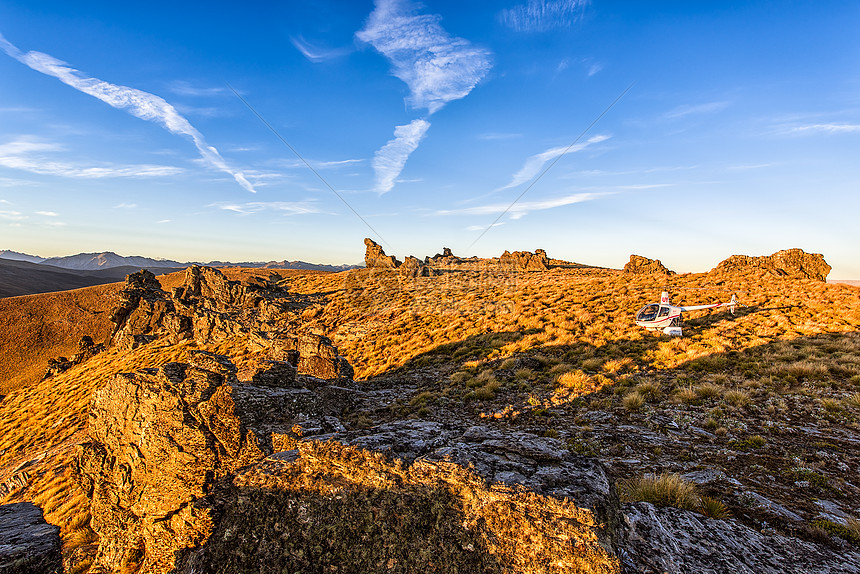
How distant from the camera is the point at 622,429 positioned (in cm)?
908

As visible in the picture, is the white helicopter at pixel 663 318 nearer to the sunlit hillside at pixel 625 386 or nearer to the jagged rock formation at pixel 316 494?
the sunlit hillside at pixel 625 386

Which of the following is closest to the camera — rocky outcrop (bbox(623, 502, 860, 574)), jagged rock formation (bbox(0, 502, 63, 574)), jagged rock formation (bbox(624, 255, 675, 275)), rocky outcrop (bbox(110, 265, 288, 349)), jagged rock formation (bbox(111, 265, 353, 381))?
rocky outcrop (bbox(623, 502, 860, 574))

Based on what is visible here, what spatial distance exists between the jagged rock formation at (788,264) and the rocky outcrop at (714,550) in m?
44.2

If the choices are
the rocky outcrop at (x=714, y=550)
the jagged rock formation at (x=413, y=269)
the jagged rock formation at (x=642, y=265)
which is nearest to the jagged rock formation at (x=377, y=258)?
the jagged rock formation at (x=413, y=269)

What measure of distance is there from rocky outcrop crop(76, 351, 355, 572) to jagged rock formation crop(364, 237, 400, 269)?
61.1 metres

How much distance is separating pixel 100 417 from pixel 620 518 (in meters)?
10.7

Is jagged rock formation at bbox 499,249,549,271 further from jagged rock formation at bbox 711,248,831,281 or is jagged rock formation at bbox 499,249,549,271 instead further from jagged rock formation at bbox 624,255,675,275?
jagged rock formation at bbox 711,248,831,281

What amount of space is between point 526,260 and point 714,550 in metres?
76.4

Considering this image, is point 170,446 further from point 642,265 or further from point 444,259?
point 444,259

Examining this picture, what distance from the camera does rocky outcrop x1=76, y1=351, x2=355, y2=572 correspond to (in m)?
5.36

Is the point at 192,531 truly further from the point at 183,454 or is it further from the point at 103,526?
the point at 103,526

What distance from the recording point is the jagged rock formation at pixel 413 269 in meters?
58.2

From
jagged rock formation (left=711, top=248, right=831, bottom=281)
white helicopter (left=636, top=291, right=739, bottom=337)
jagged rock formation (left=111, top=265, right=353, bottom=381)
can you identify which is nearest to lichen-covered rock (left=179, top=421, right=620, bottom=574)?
white helicopter (left=636, top=291, right=739, bottom=337)

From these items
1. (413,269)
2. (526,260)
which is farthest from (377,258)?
(526,260)
